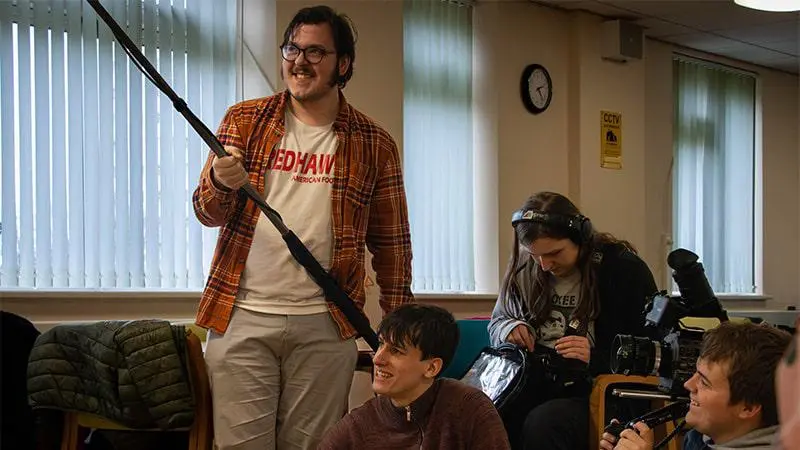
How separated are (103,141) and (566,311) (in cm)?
201

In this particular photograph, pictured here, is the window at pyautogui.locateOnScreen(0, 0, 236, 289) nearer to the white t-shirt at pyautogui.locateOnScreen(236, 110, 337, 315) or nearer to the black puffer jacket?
the black puffer jacket

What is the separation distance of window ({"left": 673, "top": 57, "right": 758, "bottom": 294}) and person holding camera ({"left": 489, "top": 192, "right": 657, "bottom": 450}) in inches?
154

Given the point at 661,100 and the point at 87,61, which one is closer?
the point at 87,61

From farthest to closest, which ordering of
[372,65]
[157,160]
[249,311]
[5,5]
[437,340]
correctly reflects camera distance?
[372,65] → [157,160] → [5,5] → [437,340] → [249,311]

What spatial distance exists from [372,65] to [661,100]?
8.74 ft

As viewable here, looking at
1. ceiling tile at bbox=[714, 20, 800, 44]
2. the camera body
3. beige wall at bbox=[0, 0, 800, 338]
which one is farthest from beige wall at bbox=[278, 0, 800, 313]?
the camera body

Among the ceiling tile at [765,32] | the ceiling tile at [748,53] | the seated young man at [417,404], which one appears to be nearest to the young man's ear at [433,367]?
the seated young man at [417,404]

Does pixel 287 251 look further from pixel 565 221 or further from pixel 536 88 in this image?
pixel 536 88

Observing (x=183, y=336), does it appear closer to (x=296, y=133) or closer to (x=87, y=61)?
(x=296, y=133)

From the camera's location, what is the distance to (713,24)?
19.2 ft

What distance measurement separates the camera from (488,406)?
2096mm

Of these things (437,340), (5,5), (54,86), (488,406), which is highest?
(5,5)

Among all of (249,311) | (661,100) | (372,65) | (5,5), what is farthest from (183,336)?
(661,100)

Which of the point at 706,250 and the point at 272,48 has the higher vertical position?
the point at 272,48
